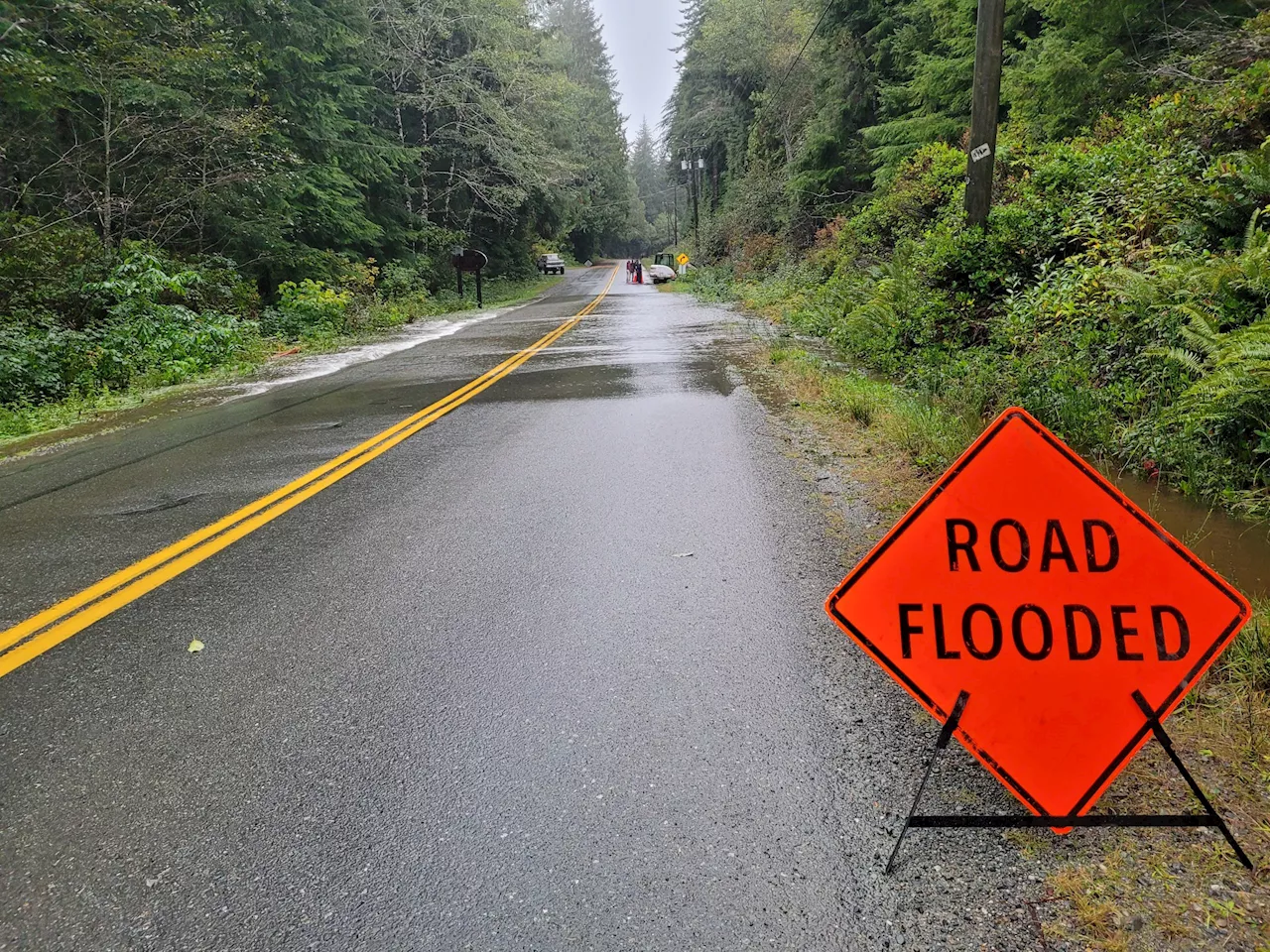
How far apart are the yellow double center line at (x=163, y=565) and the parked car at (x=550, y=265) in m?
52.3

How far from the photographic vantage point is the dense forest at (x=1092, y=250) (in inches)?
229

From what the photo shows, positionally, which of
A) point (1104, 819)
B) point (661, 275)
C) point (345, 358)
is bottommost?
point (1104, 819)

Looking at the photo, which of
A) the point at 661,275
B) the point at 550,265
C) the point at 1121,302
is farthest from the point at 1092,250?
the point at 550,265

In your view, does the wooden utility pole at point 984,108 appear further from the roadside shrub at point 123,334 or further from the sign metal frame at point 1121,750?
the roadside shrub at point 123,334

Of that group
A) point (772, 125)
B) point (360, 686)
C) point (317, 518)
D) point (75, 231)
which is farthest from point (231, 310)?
point (772, 125)

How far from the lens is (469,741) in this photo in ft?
9.31

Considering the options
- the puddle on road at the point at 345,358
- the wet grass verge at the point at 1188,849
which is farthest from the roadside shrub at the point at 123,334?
the wet grass verge at the point at 1188,849

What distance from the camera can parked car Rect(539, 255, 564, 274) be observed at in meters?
57.9

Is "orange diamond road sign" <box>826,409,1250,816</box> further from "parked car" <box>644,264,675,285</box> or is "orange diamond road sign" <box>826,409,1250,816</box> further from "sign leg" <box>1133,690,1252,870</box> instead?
"parked car" <box>644,264,675,285</box>

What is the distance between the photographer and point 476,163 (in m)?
32.6

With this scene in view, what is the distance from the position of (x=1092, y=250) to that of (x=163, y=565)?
29.3 ft

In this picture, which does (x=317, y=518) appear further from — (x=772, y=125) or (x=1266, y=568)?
(x=772, y=125)

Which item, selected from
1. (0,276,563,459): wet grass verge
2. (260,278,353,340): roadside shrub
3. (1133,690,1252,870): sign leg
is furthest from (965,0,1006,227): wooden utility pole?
(260,278,353,340): roadside shrub

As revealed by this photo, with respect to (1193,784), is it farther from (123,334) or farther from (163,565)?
(123,334)
